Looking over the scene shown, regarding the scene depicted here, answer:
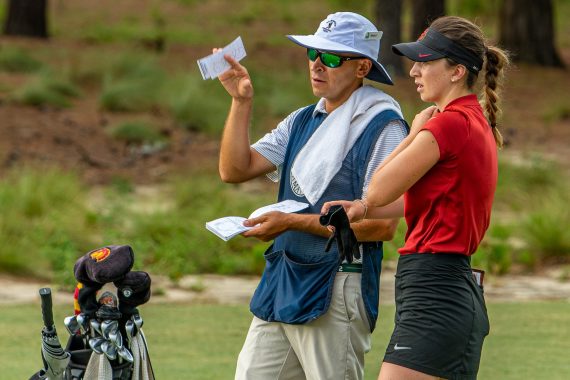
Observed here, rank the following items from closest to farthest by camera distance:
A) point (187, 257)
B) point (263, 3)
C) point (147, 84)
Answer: point (187, 257) → point (147, 84) → point (263, 3)

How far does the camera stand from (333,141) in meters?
4.75

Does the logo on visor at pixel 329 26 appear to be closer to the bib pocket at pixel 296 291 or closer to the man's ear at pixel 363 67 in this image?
the man's ear at pixel 363 67

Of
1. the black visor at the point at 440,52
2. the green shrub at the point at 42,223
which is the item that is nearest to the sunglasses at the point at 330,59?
the black visor at the point at 440,52

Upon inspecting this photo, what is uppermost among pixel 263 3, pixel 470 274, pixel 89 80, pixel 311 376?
pixel 470 274

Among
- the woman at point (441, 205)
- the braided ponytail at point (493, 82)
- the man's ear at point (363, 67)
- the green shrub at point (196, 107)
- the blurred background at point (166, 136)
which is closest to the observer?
the woman at point (441, 205)

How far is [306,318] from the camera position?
4711 millimetres

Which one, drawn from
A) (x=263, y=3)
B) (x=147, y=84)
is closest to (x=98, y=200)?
(x=147, y=84)

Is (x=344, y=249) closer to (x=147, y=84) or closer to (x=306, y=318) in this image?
(x=306, y=318)

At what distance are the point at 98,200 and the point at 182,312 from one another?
4433mm

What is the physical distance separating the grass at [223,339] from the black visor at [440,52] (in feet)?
10.9

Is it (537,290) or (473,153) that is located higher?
(473,153)

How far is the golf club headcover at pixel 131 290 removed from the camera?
4379 mm

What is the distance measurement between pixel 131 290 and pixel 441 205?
1061 mm

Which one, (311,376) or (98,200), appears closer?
(311,376)
